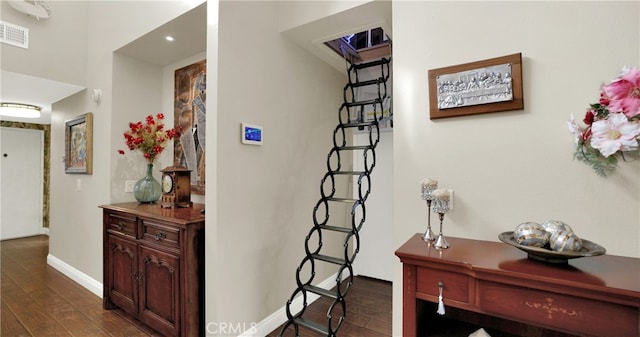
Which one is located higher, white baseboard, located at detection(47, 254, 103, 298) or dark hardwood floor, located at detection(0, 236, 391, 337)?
white baseboard, located at detection(47, 254, 103, 298)

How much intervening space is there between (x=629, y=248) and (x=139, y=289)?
10.1ft

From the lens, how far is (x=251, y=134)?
6.86 ft

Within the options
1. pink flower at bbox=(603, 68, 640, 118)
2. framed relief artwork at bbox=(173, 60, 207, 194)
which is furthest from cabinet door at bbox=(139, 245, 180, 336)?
pink flower at bbox=(603, 68, 640, 118)

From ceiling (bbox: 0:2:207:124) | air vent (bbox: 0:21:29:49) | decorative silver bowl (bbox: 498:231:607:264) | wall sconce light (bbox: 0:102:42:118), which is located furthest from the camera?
wall sconce light (bbox: 0:102:42:118)

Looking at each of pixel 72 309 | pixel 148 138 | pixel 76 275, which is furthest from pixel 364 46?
pixel 76 275

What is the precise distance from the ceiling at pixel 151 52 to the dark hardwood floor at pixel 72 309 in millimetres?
2202

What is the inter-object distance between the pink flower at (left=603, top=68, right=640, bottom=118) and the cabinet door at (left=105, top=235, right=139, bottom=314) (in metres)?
3.11

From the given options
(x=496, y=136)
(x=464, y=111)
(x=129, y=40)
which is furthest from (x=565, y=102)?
(x=129, y=40)

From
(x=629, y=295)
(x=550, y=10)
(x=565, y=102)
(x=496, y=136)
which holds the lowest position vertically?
(x=629, y=295)

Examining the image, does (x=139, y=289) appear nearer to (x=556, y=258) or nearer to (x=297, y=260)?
(x=297, y=260)

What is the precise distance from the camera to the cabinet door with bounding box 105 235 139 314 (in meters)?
2.28

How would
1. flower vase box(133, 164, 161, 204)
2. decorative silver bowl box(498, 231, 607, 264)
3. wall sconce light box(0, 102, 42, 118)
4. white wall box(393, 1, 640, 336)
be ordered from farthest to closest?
wall sconce light box(0, 102, 42, 118) → flower vase box(133, 164, 161, 204) → white wall box(393, 1, 640, 336) → decorative silver bowl box(498, 231, 607, 264)

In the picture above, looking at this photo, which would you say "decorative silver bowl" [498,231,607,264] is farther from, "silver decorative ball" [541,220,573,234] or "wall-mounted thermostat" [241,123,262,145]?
"wall-mounted thermostat" [241,123,262,145]

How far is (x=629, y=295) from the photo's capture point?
0.88 metres
